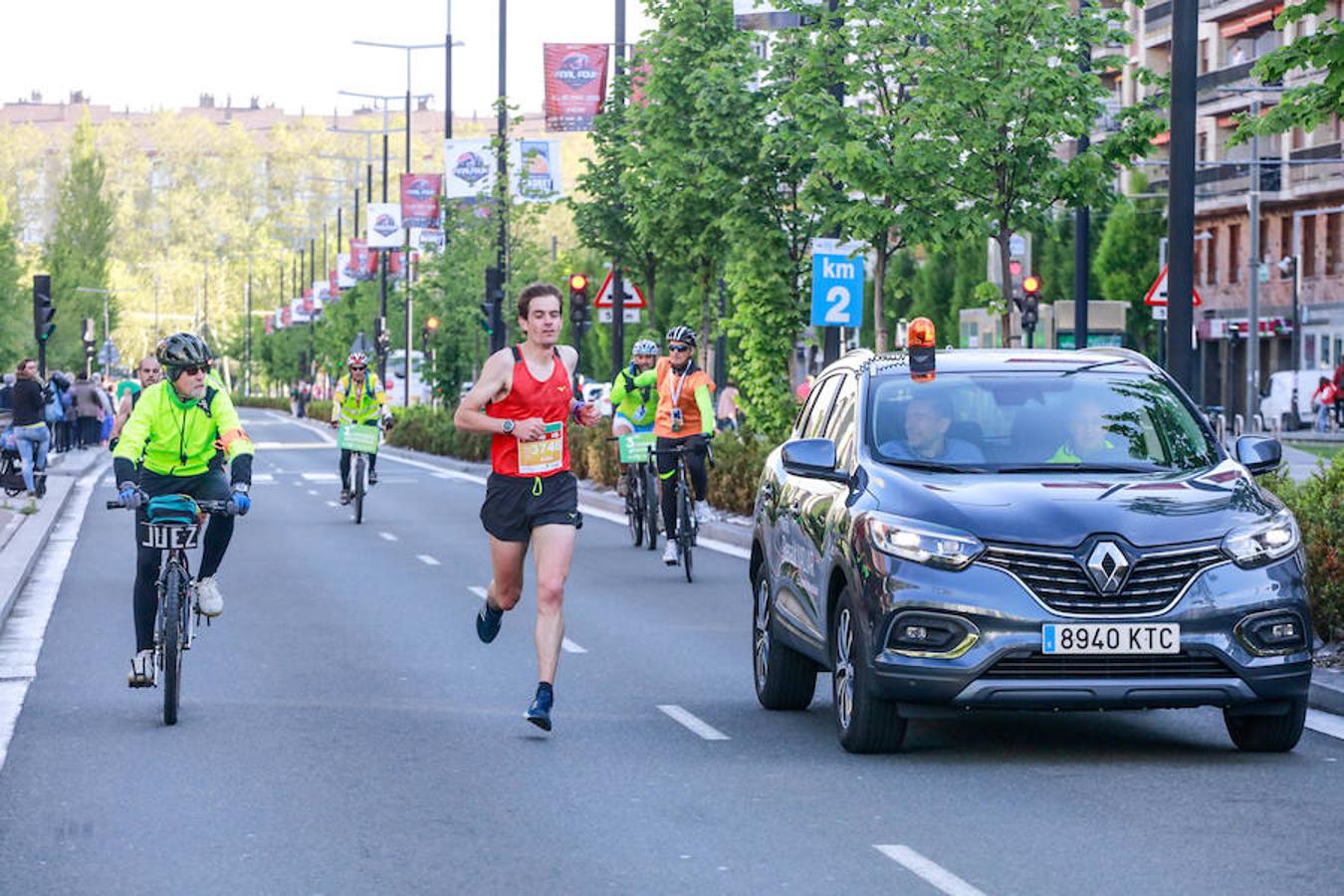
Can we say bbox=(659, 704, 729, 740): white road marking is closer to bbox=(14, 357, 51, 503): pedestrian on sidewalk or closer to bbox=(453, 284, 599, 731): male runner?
bbox=(453, 284, 599, 731): male runner

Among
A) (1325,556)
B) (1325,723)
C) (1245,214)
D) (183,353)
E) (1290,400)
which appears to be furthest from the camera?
(1245,214)

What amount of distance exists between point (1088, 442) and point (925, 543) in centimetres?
133

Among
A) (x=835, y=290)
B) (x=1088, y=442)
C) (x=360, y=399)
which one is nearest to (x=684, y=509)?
(x=835, y=290)

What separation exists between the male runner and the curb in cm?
339

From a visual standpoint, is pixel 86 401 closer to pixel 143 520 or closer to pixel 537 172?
pixel 537 172

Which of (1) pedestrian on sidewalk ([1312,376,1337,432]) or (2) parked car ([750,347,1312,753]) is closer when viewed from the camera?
(2) parked car ([750,347,1312,753])

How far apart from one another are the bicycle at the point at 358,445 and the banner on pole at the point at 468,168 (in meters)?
24.6

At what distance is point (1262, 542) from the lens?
10641 millimetres

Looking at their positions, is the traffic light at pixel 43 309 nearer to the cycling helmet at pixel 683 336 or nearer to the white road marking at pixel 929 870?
the cycling helmet at pixel 683 336

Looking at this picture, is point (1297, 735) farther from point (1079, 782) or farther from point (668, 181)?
point (668, 181)

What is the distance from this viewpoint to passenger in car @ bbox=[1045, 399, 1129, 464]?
11.5m

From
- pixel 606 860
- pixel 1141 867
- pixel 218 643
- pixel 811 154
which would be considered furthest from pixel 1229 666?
pixel 811 154

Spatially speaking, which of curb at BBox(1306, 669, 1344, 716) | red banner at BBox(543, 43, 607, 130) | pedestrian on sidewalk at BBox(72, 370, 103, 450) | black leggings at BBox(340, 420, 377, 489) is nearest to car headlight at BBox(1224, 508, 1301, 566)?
curb at BBox(1306, 669, 1344, 716)

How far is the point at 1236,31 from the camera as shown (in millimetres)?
85188
